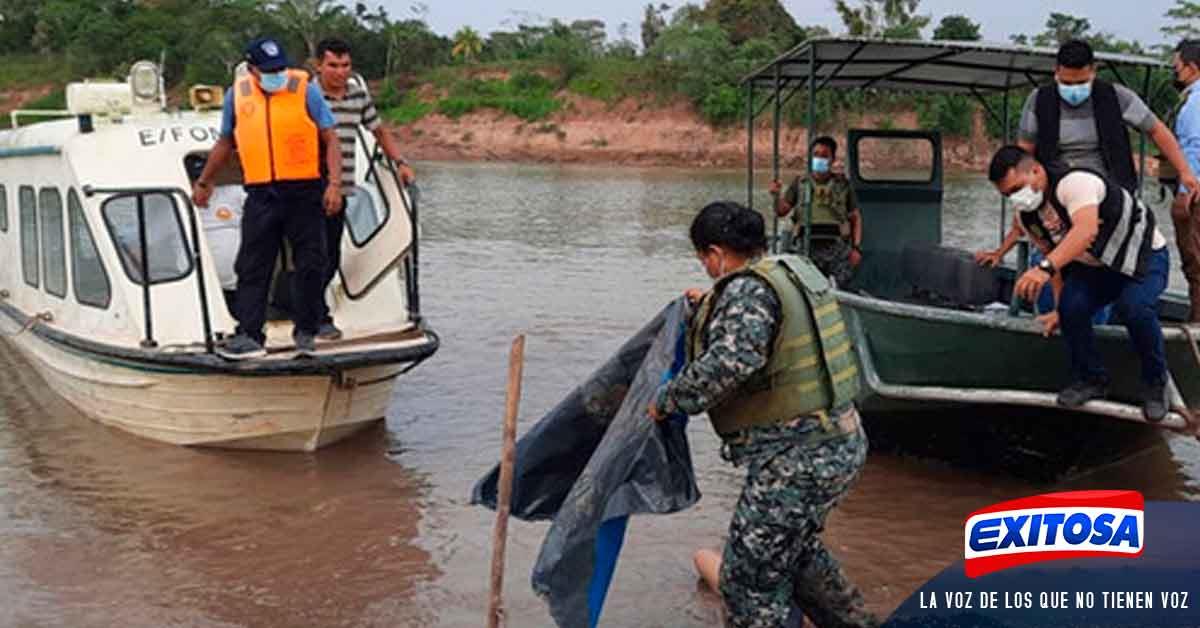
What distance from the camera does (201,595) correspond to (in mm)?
5902

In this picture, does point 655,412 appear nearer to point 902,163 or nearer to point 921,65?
point 921,65

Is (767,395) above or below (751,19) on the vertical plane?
below

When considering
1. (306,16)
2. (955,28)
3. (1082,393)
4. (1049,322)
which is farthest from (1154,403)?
(306,16)

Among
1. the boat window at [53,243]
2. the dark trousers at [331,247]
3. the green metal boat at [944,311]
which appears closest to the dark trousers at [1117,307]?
the green metal boat at [944,311]

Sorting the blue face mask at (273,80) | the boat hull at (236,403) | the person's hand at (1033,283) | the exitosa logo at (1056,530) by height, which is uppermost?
the blue face mask at (273,80)

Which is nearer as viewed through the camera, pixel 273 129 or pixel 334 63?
pixel 273 129

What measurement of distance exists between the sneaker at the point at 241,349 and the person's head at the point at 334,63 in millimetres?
1650

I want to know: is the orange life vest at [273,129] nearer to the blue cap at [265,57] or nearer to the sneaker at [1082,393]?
the blue cap at [265,57]

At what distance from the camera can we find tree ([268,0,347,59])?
2584 inches

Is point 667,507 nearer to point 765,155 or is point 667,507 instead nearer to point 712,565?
point 712,565

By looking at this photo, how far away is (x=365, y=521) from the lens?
6.95 meters

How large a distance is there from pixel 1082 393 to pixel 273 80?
4.50 m

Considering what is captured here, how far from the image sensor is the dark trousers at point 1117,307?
6.04 meters

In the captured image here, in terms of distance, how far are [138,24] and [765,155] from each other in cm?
3573
